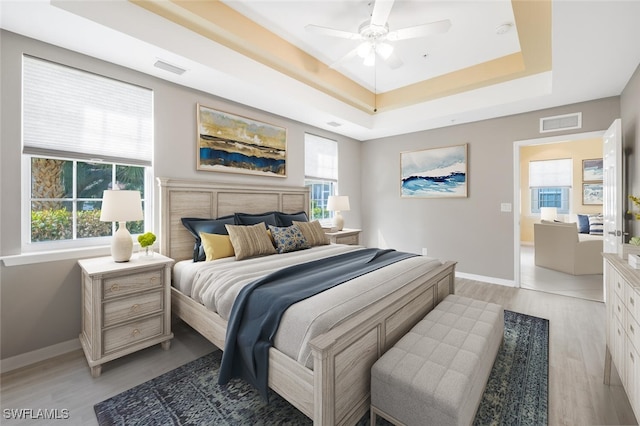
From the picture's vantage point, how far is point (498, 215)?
431cm

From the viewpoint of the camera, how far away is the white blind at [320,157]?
4746 millimetres

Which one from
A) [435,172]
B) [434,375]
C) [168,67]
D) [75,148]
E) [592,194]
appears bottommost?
[434,375]

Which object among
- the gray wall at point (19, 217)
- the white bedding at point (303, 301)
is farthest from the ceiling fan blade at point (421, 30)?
the gray wall at point (19, 217)

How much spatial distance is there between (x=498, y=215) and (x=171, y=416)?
463 cm

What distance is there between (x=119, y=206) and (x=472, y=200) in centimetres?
469

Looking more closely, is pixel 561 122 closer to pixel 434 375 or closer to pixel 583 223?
pixel 583 223

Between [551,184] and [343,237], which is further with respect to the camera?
[551,184]

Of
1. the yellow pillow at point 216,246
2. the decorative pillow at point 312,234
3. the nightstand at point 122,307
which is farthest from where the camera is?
the decorative pillow at point 312,234

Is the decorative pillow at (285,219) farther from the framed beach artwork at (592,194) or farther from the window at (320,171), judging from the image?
the framed beach artwork at (592,194)

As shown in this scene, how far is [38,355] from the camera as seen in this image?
7.48 feet

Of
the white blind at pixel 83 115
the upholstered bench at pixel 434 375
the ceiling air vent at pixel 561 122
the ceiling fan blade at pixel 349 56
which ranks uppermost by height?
the ceiling fan blade at pixel 349 56

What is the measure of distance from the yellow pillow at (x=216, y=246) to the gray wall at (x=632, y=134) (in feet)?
13.5

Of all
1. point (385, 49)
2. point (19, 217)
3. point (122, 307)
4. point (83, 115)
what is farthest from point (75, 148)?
point (385, 49)

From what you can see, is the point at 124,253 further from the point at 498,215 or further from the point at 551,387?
the point at 498,215
